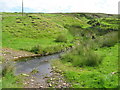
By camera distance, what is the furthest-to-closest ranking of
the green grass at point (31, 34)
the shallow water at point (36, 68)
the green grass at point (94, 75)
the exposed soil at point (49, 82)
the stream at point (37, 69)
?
the green grass at point (31, 34) < the shallow water at point (36, 68) < the stream at point (37, 69) < the exposed soil at point (49, 82) < the green grass at point (94, 75)

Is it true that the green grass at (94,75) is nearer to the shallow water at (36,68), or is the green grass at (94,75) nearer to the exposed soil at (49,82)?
the exposed soil at (49,82)

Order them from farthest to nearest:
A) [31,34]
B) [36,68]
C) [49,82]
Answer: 1. [31,34]
2. [36,68]
3. [49,82]

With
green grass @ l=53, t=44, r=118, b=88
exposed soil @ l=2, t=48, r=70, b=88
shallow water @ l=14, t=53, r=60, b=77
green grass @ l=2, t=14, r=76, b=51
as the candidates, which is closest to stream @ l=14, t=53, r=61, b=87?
shallow water @ l=14, t=53, r=60, b=77

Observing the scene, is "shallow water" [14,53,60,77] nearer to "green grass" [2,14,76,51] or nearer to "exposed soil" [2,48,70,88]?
"exposed soil" [2,48,70,88]

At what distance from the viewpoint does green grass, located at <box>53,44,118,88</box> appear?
13516 mm

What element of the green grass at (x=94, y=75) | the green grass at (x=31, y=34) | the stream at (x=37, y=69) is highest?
the green grass at (x=31, y=34)

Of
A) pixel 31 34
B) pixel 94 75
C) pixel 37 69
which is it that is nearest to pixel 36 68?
pixel 37 69

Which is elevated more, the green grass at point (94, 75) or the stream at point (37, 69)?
the green grass at point (94, 75)

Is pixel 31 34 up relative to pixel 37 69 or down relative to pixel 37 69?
up

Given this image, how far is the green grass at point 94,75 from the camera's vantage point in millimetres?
13516

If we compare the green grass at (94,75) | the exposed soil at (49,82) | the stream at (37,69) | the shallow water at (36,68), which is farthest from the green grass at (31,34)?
the exposed soil at (49,82)

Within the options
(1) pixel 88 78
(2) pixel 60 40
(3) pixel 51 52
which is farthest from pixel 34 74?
(2) pixel 60 40

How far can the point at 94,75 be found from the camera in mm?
15359

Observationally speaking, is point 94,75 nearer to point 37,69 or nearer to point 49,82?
point 49,82
